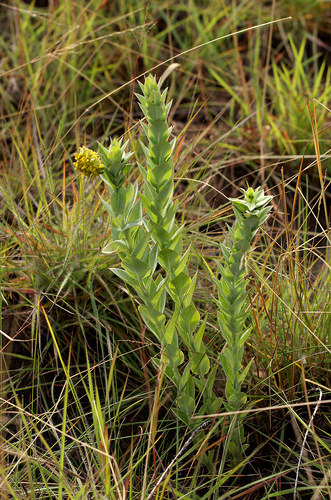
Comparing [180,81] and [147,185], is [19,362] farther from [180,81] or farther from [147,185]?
[180,81]

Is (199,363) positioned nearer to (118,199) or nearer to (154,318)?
(154,318)

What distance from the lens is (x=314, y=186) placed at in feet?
5.57

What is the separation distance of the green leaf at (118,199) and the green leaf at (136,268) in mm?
84

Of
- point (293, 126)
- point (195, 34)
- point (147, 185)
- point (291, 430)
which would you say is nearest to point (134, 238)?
point (147, 185)

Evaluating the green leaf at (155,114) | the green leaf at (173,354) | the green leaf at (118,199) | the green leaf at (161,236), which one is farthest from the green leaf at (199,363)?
the green leaf at (155,114)

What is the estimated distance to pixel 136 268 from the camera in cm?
75

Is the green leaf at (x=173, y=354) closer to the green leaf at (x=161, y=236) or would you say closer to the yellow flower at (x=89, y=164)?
the green leaf at (x=161, y=236)

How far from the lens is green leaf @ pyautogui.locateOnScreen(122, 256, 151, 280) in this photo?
0.73 m

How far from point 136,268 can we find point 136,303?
48 cm

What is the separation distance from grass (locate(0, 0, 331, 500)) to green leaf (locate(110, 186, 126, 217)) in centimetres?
29

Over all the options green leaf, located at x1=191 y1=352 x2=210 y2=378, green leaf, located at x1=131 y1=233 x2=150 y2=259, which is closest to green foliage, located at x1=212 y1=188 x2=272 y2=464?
green leaf, located at x1=191 y1=352 x2=210 y2=378

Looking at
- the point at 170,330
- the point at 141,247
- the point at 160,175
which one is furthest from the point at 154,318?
the point at 160,175

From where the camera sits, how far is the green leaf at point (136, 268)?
28.7 inches

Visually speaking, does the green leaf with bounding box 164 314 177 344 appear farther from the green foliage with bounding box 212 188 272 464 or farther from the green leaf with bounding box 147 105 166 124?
the green leaf with bounding box 147 105 166 124
